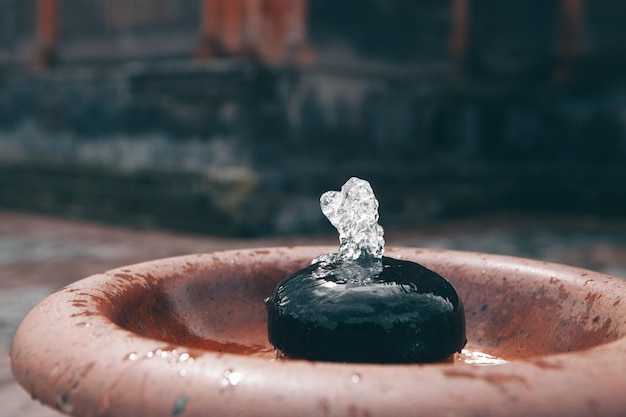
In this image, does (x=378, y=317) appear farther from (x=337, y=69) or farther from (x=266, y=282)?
(x=337, y=69)

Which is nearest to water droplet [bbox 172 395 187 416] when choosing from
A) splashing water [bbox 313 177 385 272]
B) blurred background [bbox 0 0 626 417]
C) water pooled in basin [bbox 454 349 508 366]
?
splashing water [bbox 313 177 385 272]

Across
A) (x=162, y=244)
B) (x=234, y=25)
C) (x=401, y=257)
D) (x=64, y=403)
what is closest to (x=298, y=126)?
(x=234, y=25)

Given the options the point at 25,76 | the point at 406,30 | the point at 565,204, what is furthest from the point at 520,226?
the point at 25,76

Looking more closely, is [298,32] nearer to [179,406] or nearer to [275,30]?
[275,30]

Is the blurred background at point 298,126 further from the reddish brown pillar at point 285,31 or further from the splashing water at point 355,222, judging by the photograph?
the splashing water at point 355,222

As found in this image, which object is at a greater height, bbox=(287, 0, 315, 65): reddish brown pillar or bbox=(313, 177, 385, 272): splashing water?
bbox=(287, 0, 315, 65): reddish brown pillar

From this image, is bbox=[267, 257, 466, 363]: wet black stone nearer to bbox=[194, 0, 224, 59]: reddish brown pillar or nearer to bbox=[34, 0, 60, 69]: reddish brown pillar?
bbox=[194, 0, 224, 59]: reddish brown pillar
